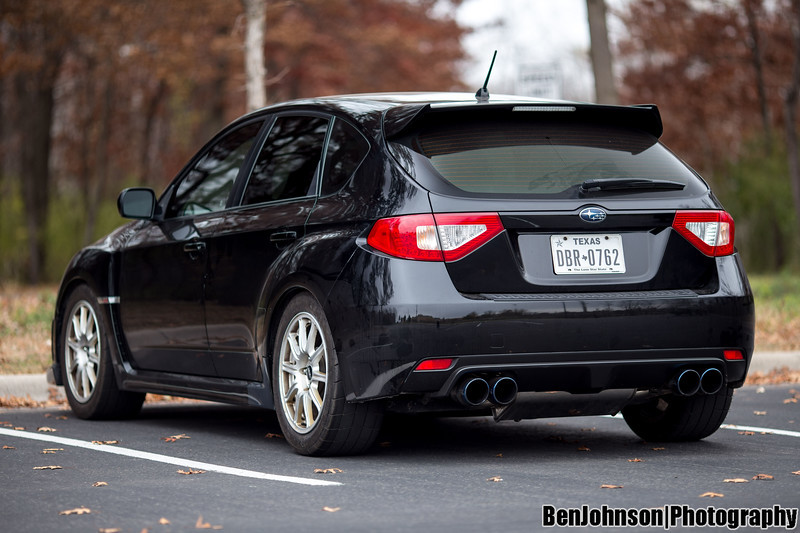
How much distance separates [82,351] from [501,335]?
3487 millimetres

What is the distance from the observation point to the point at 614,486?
17.2 ft

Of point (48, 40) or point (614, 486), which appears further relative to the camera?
point (48, 40)

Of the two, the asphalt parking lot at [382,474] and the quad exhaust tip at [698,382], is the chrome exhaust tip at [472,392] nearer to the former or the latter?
the asphalt parking lot at [382,474]

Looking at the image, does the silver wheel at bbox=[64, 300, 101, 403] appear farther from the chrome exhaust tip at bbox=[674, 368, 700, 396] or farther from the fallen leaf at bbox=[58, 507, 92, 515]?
the chrome exhaust tip at bbox=[674, 368, 700, 396]

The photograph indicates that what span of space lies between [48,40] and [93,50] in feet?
7.61

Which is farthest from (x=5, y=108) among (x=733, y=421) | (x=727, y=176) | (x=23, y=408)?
(x=733, y=421)

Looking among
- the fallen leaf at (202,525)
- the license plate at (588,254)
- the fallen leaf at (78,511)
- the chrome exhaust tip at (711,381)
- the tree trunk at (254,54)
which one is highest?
the tree trunk at (254,54)

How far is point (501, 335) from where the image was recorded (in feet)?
18.5

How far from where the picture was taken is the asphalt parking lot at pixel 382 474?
466 cm

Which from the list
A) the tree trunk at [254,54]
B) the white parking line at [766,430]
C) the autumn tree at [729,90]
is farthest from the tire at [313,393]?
the autumn tree at [729,90]

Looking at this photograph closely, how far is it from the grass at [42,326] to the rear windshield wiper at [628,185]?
5.29 m

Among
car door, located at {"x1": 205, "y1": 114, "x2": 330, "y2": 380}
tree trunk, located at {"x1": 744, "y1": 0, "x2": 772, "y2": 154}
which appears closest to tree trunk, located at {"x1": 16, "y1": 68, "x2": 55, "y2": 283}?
tree trunk, located at {"x1": 744, "y1": 0, "x2": 772, "y2": 154}

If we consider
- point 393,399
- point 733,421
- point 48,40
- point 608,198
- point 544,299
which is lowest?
point 733,421

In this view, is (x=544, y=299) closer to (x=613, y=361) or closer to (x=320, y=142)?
(x=613, y=361)
